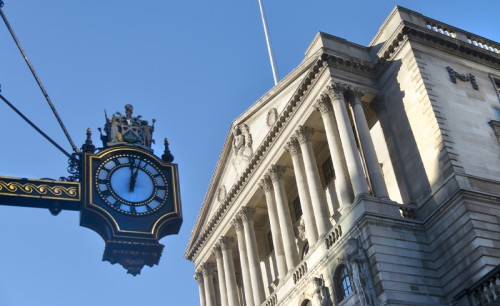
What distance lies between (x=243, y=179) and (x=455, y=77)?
1484 cm

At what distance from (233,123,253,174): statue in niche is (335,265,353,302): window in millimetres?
13762

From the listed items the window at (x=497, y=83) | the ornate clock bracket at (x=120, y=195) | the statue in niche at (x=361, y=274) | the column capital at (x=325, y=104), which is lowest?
the ornate clock bracket at (x=120, y=195)

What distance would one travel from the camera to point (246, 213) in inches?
1913

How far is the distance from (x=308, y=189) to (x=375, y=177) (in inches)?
213

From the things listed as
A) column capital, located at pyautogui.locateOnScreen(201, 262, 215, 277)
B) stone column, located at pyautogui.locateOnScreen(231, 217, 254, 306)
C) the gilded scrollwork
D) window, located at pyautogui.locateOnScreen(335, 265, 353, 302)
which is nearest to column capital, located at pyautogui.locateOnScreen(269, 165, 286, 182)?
stone column, located at pyautogui.locateOnScreen(231, 217, 254, 306)

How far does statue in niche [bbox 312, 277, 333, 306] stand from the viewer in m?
36.3

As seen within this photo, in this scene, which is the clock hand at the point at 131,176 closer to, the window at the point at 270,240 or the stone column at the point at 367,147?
the stone column at the point at 367,147

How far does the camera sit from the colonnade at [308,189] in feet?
127

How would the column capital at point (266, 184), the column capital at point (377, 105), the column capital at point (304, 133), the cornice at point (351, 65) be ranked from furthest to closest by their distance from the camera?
the column capital at point (266, 184)
the column capital at point (304, 133)
the column capital at point (377, 105)
the cornice at point (351, 65)

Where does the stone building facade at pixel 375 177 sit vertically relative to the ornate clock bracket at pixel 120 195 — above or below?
above

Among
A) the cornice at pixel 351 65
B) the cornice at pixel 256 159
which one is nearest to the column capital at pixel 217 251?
the cornice at pixel 256 159

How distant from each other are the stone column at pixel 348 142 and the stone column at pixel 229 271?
1430cm

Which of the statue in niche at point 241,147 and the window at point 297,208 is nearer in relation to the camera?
the window at point 297,208

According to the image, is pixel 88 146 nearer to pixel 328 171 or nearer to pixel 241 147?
pixel 328 171
